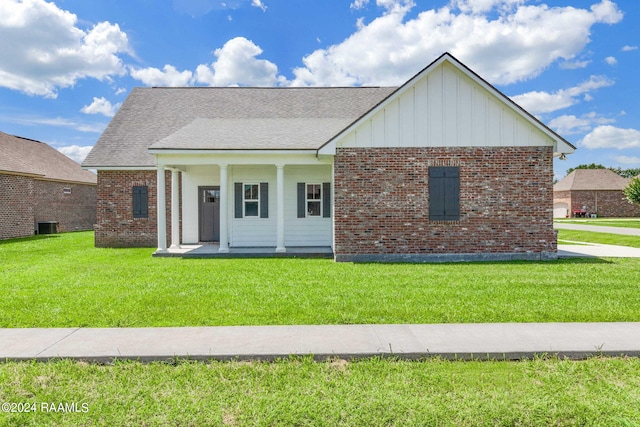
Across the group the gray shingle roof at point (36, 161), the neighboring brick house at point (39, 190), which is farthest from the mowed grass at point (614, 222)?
the gray shingle roof at point (36, 161)

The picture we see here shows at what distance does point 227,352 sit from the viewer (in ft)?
15.2

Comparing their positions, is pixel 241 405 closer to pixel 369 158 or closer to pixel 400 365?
pixel 400 365

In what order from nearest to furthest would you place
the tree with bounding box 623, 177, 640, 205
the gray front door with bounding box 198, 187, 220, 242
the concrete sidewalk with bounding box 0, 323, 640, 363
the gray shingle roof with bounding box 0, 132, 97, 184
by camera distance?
the concrete sidewalk with bounding box 0, 323, 640, 363 < the gray front door with bounding box 198, 187, 220, 242 < the gray shingle roof with bounding box 0, 132, 97, 184 < the tree with bounding box 623, 177, 640, 205

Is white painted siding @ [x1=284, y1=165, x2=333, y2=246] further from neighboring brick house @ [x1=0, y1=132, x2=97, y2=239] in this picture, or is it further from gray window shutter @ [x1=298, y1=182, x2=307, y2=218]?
neighboring brick house @ [x1=0, y1=132, x2=97, y2=239]

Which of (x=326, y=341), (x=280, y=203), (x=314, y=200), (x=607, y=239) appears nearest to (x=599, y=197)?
(x=607, y=239)

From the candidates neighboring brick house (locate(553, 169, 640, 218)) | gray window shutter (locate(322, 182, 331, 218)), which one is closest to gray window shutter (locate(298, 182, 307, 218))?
gray window shutter (locate(322, 182, 331, 218))

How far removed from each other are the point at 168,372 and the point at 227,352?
0.66 meters

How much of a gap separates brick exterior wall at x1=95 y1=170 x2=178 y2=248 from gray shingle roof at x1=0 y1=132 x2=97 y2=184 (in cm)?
860

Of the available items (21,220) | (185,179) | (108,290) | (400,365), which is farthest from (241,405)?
(21,220)

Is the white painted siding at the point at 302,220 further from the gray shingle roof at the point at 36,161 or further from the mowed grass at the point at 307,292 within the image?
the gray shingle roof at the point at 36,161

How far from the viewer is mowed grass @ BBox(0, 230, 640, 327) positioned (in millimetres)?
6082

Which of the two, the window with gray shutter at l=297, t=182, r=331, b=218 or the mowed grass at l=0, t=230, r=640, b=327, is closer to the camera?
the mowed grass at l=0, t=230, r=640, b=327

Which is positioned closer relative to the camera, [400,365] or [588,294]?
[400,365]

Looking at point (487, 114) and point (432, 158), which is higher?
point (487, 114)
